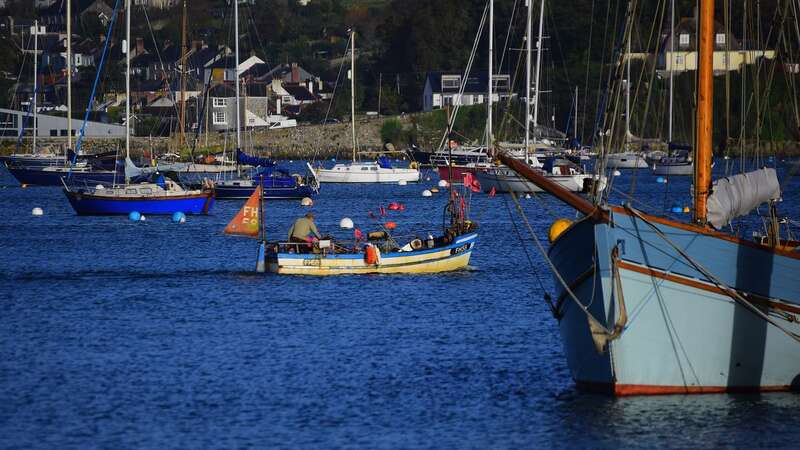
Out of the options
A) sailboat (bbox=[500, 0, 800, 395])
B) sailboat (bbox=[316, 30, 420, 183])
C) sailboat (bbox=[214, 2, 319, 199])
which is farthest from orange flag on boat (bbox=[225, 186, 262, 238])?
sailboat (bbox=[316, 30, 420, 183])

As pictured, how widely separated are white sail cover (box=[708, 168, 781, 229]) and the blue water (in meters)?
3.55

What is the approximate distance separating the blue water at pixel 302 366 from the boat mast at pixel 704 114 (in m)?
3.86

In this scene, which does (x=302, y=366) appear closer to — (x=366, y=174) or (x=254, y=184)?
(x=254, y=184)

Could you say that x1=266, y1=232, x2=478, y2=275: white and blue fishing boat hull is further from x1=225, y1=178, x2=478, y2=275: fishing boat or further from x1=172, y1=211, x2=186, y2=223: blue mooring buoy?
x1=172, y1=211, x2=186, y2=223: blue mooring buoy

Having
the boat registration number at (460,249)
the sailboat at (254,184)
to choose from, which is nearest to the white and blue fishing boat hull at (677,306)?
the boat registration number at (460,249)

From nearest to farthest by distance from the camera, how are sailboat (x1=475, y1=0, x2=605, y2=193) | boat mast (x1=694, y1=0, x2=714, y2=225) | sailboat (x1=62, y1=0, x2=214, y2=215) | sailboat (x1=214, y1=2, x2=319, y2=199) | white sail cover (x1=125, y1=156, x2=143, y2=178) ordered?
boat mast (x1=694, y1=0, x2=714, y2=225), sailboat (x1=62, y1=0, x2=214, y2=215), white sail cover (x1=125, y1=156, x2=143, y2=178), sailboat (x1=475, y1=0, x2=605, y2=193), sailboat (x1=214, y1=2, x2=319, y2=199)

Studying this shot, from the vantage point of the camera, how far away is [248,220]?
51.1 meters

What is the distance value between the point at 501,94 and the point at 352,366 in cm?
15266

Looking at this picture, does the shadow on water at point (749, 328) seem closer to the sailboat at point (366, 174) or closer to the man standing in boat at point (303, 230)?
the man standing in boat at point (303, 230)

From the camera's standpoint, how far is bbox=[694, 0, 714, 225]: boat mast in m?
27.7

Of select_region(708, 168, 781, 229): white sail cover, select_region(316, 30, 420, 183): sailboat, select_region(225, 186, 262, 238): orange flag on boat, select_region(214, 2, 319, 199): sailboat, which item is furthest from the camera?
select_region(316, 30, 420, 183): sailboat

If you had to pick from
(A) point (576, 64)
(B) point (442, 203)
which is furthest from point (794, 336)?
(A) point (576, 64)

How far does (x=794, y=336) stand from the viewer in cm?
2719

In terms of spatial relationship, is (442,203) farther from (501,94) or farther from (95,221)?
(501,94)
